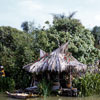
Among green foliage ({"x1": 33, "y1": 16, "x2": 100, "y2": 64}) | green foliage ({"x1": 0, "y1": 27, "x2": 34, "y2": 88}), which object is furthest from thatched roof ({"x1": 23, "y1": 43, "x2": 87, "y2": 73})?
green foliage ({"x1": 33, "y1": 16, "x2": 100, "y2": 64})

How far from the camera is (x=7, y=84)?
13031 millimetres

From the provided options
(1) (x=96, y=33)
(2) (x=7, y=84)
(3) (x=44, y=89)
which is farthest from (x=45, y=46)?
(1) (x=96, y=33)

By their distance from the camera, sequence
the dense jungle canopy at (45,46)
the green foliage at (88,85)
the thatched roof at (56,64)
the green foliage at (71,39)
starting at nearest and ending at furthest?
the green foliage at (88,85) → the thatched roof at (56,64) → the dense jungle canopy at (45,46) → the green foliage at (71,39)

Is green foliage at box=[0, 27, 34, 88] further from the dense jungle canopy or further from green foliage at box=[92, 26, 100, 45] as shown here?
green foliage at box=[92, 26, 100, 45]

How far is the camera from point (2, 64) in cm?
1498

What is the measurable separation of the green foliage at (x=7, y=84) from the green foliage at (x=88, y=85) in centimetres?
391

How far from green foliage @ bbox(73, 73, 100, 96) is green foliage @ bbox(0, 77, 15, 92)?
12.8 ft

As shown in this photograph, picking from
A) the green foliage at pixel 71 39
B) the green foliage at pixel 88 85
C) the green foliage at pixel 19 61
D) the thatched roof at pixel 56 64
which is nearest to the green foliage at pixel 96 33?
the green foliage at pixel 71 39

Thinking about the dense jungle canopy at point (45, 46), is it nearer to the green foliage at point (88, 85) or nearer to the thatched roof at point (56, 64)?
the thatched roof at point (56, 64)

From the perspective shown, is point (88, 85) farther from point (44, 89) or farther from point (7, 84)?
point (7, 84)

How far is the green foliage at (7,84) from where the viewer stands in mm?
12930

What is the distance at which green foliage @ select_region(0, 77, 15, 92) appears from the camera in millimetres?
12930

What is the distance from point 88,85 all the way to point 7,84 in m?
5.08

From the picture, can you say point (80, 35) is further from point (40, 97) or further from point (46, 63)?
point (40, 97)
